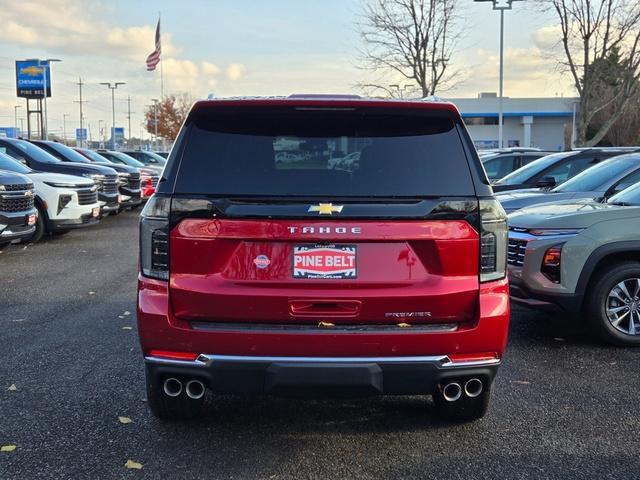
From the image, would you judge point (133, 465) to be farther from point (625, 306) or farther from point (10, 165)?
point (10, 165)

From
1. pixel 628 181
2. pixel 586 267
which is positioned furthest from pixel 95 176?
pixel 586 267

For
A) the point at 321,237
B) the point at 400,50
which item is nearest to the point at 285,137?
the point at 321,237

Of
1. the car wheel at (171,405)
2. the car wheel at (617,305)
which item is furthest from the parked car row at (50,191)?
the car wheel at (617,305)

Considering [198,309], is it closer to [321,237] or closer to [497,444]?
[321,237]

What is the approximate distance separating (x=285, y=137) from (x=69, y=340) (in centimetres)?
339

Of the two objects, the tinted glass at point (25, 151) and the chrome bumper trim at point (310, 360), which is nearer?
the chrome bumper trim at point (310, 360)

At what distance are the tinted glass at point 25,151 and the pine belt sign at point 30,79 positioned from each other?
4211 centimetres

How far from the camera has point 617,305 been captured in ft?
18.4

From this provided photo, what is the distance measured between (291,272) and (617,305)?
362 centimetres

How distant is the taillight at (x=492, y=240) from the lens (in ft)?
10.8

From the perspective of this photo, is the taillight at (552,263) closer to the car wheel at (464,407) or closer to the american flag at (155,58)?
the car wheel at (464,407)

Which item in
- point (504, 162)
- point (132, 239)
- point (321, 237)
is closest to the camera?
point (321, 237)

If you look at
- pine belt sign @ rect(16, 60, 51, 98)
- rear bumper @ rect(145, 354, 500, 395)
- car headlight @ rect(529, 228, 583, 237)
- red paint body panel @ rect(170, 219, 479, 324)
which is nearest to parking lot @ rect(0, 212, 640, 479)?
rear bumper @ rect(145, 354, 500, 395)

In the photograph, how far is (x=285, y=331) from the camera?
10.4 feet
